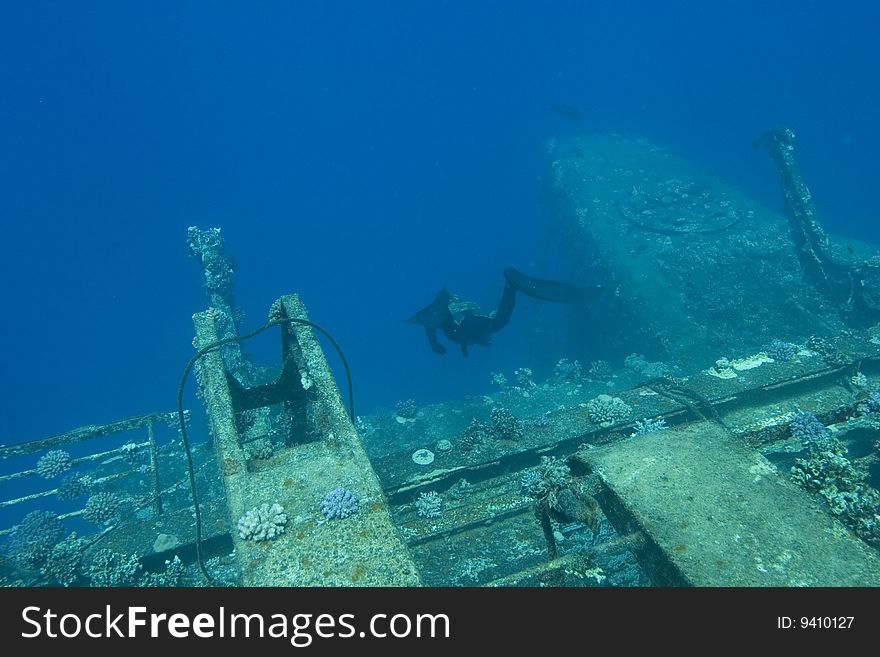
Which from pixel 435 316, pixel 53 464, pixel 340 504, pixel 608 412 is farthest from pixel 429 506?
pixel 53 464

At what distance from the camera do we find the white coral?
283cm

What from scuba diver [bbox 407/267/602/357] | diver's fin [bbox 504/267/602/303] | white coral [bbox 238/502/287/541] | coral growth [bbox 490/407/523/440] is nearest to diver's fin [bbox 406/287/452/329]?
scuba diver [bbox 407/267/602/357]

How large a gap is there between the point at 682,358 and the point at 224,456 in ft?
37.8

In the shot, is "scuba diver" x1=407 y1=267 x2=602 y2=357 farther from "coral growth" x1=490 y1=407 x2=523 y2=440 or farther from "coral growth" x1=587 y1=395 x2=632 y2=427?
"coral growth" x1=490 y1=407 x2=523 y2=440

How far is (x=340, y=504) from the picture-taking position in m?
3.00

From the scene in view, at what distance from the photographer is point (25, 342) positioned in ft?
218

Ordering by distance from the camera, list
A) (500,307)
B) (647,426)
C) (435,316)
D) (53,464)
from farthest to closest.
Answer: (435,316) → (500,307) → (53,464) → (647,426)

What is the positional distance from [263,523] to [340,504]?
20.0 inches

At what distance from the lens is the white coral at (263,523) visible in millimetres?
2830

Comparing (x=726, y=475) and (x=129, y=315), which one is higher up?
(x=129, y=315)

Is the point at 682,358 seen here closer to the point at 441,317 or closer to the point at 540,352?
the point at 441,317

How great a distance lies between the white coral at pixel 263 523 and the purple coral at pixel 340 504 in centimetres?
29

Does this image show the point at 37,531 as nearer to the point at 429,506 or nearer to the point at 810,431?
the point at 429,506
